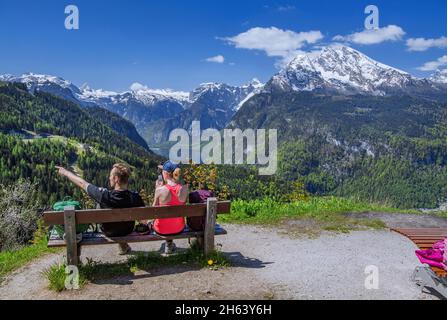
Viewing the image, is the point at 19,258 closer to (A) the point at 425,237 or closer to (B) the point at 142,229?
(B) the point at 142,229

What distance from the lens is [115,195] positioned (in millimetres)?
8961

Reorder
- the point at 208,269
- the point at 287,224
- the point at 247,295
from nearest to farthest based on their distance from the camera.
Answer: the point at 247,295, the point at 208,269, the point at 287,224

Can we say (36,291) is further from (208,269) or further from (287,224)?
(287,224)

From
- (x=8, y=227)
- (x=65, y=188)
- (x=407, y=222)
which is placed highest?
(x=407, y=222)

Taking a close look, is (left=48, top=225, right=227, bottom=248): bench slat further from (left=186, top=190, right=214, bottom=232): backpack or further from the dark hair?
the dark hair

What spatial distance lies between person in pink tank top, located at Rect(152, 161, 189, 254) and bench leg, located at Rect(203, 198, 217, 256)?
63 centimetres

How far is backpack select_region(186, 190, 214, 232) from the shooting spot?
9.94 meters

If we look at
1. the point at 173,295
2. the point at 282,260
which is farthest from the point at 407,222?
the point at 173,295

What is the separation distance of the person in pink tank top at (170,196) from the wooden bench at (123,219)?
0.18 metres

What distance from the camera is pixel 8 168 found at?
17062 cm

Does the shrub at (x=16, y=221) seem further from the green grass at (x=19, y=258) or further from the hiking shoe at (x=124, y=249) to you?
the hiking shoe at (x=124, y=249)

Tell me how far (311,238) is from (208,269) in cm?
428

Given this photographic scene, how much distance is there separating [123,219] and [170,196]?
4.75 ft

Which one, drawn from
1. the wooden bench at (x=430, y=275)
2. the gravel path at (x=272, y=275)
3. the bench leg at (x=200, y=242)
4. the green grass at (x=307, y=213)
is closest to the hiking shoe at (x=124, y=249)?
the gravel path at (x=272, y=275)
